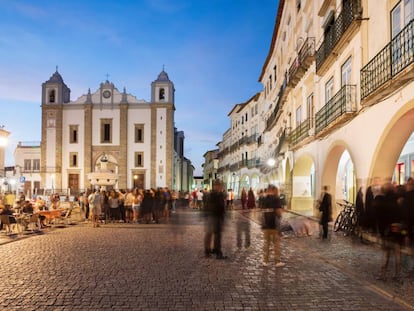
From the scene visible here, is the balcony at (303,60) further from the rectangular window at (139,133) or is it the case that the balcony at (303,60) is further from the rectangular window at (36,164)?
the rectangular window at (36,164)

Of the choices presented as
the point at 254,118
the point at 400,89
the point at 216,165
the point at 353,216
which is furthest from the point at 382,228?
the point at 216,165

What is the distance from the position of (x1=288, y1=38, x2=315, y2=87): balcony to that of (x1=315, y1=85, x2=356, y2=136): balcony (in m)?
3.41

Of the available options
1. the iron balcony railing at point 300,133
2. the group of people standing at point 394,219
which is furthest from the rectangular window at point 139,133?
the group of people standing at point 394,219

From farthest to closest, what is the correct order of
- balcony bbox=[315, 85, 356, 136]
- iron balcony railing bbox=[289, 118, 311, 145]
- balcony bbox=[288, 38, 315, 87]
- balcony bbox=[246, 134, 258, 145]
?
1. balcony bbox=[246, 134, 258, 145]
2. iron balcony railing bbox=[289, 118, 311, 145]
3. balcony bbox=[288, 38, 315, 87]
4. balcony bbox=[315, 85, 356, 136]

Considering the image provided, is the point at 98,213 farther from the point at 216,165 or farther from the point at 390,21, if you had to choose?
the point at 216,165

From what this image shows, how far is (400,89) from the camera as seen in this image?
1098 cm

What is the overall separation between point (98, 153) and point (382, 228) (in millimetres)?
55302

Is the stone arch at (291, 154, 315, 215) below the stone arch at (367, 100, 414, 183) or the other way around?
below

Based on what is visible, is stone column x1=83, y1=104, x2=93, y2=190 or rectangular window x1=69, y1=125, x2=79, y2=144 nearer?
stone column x1=83, y1=104, x2=93, y2=190

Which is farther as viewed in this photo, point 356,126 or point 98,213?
point 98,213

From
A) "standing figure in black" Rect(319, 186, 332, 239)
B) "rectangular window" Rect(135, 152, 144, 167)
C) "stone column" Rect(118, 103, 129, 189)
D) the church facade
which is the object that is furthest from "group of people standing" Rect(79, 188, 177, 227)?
"rectangular window" Rect(135, 152, 144, 167)

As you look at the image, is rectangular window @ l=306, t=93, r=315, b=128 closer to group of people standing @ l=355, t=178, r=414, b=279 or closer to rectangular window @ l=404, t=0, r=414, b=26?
rectangular window @ l=404, t=0, r=414, b=26

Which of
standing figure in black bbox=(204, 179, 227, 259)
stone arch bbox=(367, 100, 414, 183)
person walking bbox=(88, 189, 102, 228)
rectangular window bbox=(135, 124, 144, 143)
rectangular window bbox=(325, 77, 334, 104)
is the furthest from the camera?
rectangular window bbox=(135, 124, 144, 143)

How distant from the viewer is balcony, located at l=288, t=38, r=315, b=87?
71.3 ft
